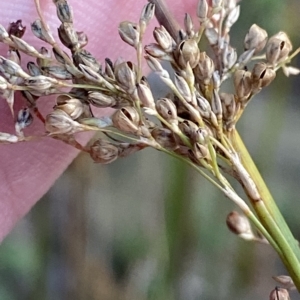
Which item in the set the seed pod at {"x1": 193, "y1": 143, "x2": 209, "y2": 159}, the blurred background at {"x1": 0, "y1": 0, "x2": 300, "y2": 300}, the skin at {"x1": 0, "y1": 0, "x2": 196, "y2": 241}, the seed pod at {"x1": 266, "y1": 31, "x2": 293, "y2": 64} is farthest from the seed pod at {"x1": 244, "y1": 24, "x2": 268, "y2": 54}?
the blurred background at {"x1": 0, "y1": 0, "x2": 300, "y2": 300}

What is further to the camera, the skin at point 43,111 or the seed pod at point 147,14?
the skin at point 43,111

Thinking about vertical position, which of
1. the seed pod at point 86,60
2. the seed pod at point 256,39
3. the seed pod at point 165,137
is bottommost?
the seed pod at point 165,137

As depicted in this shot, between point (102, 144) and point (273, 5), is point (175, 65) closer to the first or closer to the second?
point (102, 144)

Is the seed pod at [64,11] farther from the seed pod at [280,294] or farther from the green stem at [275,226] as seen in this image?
the seed pod at [280,294]

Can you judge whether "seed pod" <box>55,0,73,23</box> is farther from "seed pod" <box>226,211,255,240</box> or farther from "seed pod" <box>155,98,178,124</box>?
"seed pod" <box>226,211,255,240</box>

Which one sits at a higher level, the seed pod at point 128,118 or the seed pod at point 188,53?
the seed pod at point 188,53

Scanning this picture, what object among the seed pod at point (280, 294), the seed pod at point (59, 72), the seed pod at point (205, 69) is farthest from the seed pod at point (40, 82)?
the seed pod at point (280, 294)

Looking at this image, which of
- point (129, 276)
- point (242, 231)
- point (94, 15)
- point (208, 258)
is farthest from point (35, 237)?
point (242, 231)
